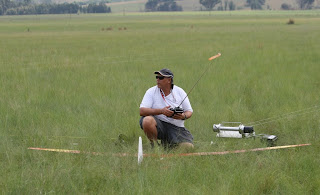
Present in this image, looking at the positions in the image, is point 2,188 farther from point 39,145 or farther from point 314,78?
point 314,78

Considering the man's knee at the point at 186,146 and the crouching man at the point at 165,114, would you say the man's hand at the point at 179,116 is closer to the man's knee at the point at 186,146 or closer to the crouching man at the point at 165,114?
the crouching man at the point at 165,114

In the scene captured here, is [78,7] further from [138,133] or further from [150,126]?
[150,126]

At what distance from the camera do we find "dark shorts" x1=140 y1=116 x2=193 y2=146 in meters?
6.18

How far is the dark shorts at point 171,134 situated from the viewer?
20.3ft

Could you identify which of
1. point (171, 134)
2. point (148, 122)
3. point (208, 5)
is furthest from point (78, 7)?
point (148, 122)

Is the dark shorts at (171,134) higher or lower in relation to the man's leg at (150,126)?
lower

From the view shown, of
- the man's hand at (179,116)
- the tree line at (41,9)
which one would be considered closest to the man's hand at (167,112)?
the man's hand at (179,116)

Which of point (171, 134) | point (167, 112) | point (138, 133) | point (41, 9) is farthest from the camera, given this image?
point (41, 9)

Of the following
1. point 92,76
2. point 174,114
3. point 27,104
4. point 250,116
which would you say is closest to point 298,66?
point 92,76

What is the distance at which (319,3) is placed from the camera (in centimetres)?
19400

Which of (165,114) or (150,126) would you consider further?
(150,126)

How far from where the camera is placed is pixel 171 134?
6250 mm

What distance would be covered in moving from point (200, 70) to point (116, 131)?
24.0ft

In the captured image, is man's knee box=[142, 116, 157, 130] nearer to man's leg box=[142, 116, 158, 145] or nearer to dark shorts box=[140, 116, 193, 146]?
man's leg box=[142, 116, 158, 145]
